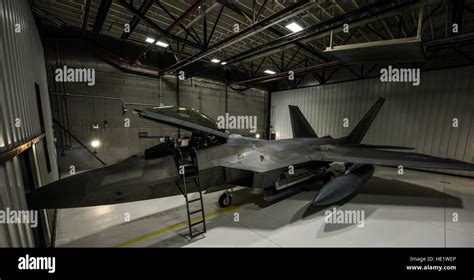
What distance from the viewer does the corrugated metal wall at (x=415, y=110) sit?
863 cm

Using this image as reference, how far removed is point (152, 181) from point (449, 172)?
14.7m

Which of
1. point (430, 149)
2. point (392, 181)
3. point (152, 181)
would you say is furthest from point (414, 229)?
point (430, 149)

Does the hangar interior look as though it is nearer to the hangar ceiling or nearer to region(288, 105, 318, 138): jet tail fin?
the hangar ceiling

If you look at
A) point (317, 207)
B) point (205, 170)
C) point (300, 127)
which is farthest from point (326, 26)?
point (205, 170)

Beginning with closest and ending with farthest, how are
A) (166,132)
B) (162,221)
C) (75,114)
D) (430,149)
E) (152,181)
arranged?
(152,181)
(162,221)
(75,114)
(430,149)
(166,132)

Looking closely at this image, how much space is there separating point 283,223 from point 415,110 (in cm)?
1164

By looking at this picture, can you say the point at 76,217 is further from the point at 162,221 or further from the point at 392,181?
the point at 392,181

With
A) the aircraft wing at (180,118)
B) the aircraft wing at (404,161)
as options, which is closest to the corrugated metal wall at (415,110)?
the aircraft wing at (404,161)

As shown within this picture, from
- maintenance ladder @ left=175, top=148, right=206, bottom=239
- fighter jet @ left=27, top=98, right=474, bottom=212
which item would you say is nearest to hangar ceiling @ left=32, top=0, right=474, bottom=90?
fighter jet @ left=27, top=98, right=474, bottom=212

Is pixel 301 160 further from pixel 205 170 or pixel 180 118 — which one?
pixel 180 118

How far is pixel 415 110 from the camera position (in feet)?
32.5
